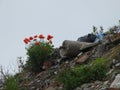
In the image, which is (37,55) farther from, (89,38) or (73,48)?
(89,38)

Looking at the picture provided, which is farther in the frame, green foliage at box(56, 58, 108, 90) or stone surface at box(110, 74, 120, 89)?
green foliage at box(56, 58, 108, 90)

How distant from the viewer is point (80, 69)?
27.6 feet

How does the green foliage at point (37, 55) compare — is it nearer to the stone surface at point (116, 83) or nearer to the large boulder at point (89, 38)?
the large boulder at point (89, 38)

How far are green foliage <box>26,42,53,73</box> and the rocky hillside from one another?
0.51 ft

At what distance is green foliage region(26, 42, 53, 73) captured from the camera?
1209cm

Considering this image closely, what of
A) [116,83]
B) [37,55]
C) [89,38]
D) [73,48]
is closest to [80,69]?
[116,83]

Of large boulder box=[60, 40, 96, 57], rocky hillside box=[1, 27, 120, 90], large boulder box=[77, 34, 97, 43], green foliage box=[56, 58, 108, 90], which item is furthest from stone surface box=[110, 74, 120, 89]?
large boulder box=[77, 34, 97, 43]

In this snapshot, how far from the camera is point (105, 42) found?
35.2ft

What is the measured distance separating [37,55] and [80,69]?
3837mm

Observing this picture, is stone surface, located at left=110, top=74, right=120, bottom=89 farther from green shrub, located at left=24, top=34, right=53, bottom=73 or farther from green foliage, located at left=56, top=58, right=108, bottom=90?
green shrub, located at left=24, top=34, right=53, bottom=73

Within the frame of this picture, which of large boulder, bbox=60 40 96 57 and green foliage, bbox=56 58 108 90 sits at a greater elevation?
large boulder, bbox=60 40 96 57

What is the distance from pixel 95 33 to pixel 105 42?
1704 mm

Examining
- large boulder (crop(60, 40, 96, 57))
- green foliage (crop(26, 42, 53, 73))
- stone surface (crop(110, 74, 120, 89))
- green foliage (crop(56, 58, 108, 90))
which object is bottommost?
stone surface (crop(110, 74, 120, 89))

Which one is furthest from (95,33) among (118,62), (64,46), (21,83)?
(118,62)
